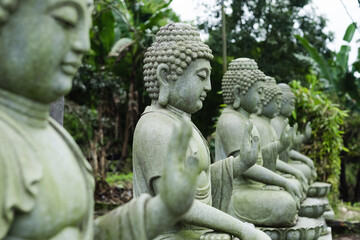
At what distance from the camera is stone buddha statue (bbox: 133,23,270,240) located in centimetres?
366

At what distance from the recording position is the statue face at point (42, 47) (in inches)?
75.2

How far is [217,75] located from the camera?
39.9 feet

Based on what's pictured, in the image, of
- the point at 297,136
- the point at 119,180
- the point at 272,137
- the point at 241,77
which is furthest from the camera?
the point at 119,180

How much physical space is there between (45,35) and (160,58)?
1963mm

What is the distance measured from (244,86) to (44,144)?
3845 mm

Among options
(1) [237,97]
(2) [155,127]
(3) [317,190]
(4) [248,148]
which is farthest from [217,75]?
(2) [155,127]

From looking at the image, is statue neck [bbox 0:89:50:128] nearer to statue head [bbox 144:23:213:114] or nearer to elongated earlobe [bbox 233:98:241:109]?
statue head [bbox 144:23:213:114]

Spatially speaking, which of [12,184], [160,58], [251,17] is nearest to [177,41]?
[160,58]

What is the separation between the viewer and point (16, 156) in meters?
1.88

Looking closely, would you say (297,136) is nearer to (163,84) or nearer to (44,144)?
(163,84)

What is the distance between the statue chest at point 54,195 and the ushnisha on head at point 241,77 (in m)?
3.69

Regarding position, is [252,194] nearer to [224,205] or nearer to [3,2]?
[224,205]

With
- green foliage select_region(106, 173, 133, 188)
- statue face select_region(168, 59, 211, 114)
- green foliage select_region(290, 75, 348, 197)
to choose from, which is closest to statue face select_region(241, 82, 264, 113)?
statue face select_region(168, 59, 211, 114)

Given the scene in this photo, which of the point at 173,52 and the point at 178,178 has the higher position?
the point at 173,52
